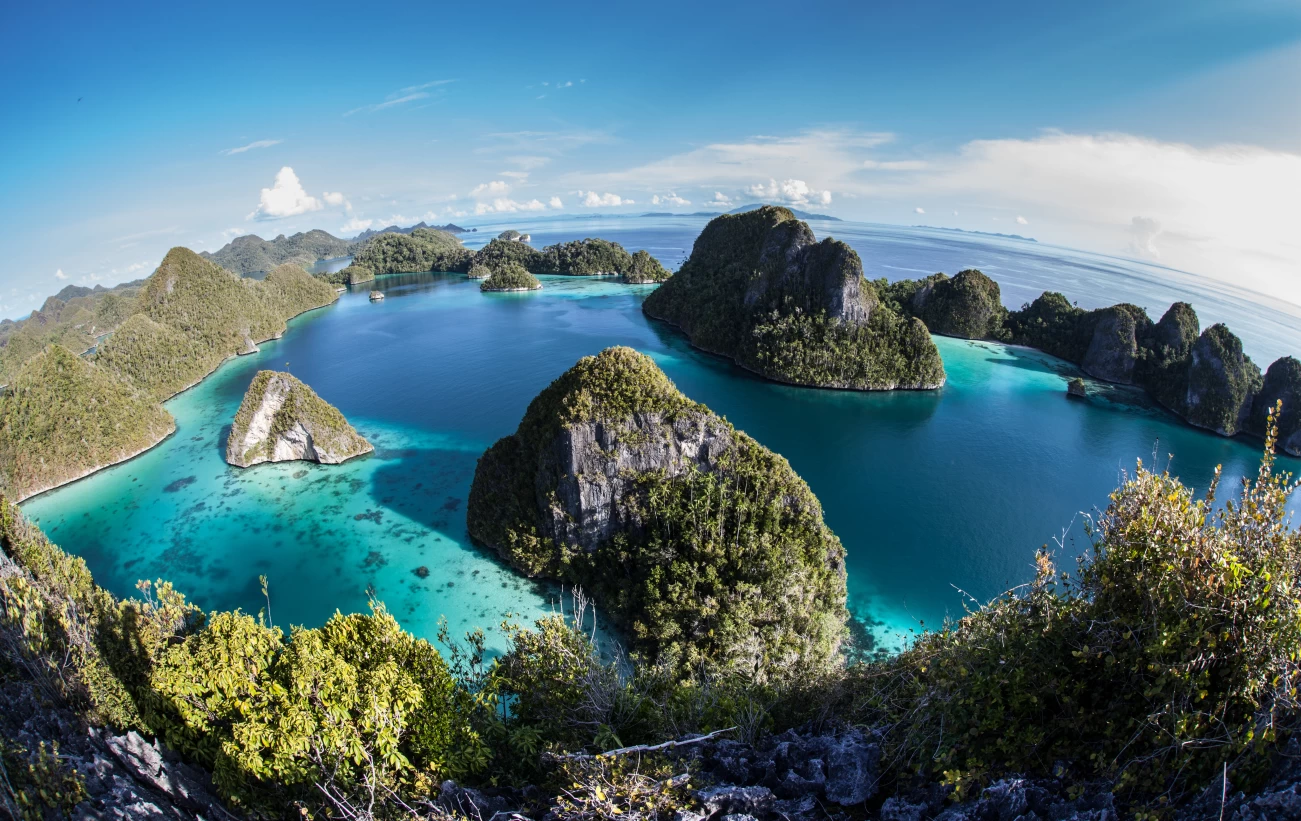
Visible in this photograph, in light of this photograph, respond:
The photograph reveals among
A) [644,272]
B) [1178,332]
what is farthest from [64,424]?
[1178,332]

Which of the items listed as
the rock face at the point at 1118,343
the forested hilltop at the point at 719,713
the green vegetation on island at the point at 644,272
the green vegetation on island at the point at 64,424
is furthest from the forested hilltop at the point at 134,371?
the rock face at the point at 1118,343

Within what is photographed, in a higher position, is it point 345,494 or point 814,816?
point 814,816

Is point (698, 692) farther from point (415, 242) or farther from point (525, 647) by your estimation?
point (415, 242)

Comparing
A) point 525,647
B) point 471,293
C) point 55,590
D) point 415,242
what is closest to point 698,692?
point 525,647

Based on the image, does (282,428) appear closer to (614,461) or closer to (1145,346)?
(614,461)

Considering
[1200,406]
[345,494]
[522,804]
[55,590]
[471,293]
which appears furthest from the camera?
[471,293]

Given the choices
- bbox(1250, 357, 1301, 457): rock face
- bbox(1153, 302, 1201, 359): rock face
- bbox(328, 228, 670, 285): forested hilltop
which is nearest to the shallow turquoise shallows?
bbox(1250, 357, 1301, 457): rock face
